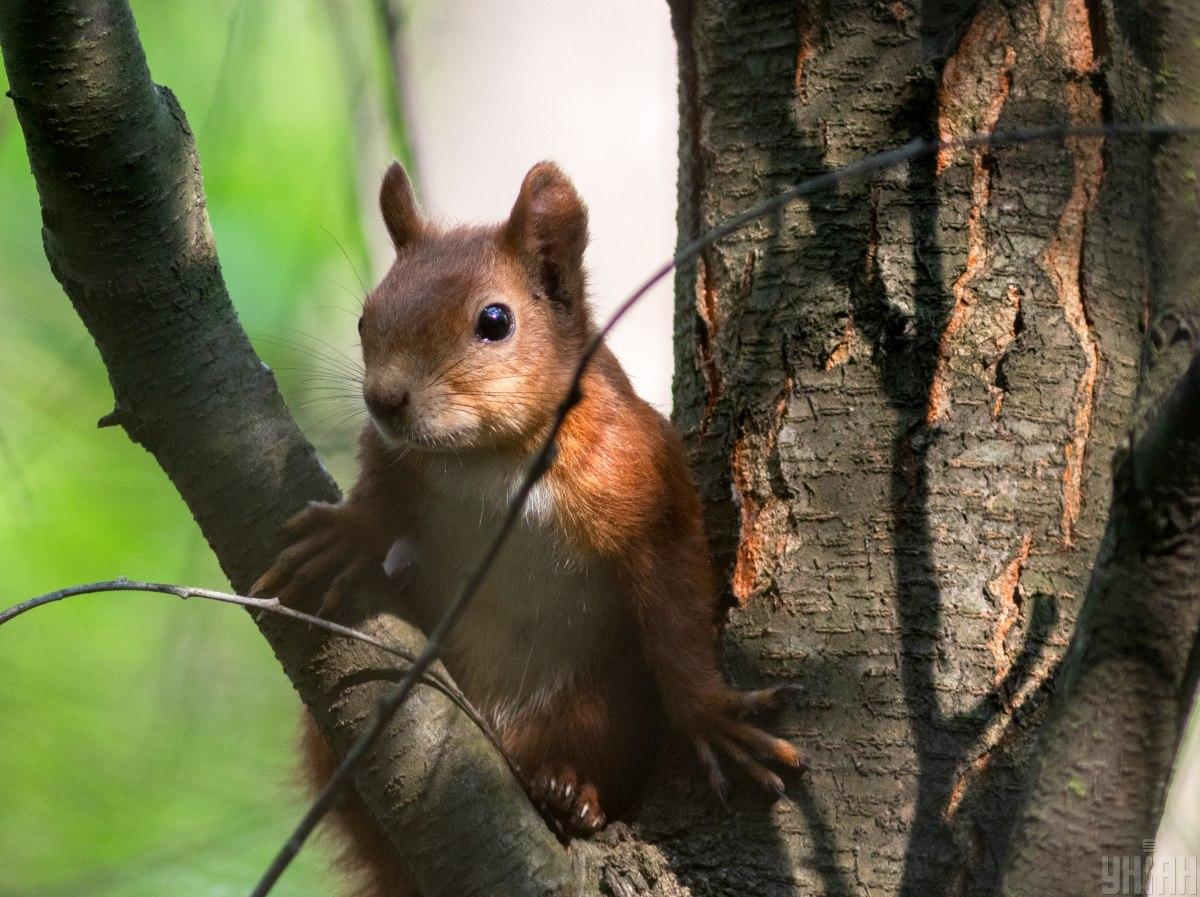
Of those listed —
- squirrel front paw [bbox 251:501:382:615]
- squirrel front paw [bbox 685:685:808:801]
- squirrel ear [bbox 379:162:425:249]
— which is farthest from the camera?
squirrel ear [bbox 379:162:425:249]

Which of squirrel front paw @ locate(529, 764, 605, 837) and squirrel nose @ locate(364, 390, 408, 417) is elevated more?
squirrel nose @ locate(364, 390, 408, 417)

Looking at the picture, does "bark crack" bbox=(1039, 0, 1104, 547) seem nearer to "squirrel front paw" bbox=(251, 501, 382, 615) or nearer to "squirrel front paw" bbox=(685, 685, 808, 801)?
"squirrel front paw" bbox=(685, 685, 808, 801)

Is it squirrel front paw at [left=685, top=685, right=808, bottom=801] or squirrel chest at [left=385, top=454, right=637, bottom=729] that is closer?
squirrel front paw at [left=685, top=685, right=808, bottom=801]

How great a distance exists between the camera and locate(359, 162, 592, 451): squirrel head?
6.49ft

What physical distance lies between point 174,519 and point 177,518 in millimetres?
11

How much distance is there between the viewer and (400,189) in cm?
237

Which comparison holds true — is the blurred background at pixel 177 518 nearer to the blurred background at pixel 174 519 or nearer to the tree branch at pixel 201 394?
the blurred background at pixel 174 519

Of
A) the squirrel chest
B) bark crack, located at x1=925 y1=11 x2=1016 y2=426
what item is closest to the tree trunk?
bark crack, located at x1=925 y1=11 x2=1016 y2=426

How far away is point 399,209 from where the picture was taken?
94.0 inches

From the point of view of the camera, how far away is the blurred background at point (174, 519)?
2.86m

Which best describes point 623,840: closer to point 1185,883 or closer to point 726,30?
point 1185,883

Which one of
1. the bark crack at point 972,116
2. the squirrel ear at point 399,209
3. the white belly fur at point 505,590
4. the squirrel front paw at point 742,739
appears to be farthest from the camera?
the squirrel ear at point 399,209

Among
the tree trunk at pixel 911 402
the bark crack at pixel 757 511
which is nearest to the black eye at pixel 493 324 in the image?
the tree trunk at pixel 911 402

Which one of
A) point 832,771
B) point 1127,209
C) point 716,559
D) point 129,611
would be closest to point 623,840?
point 832,771
